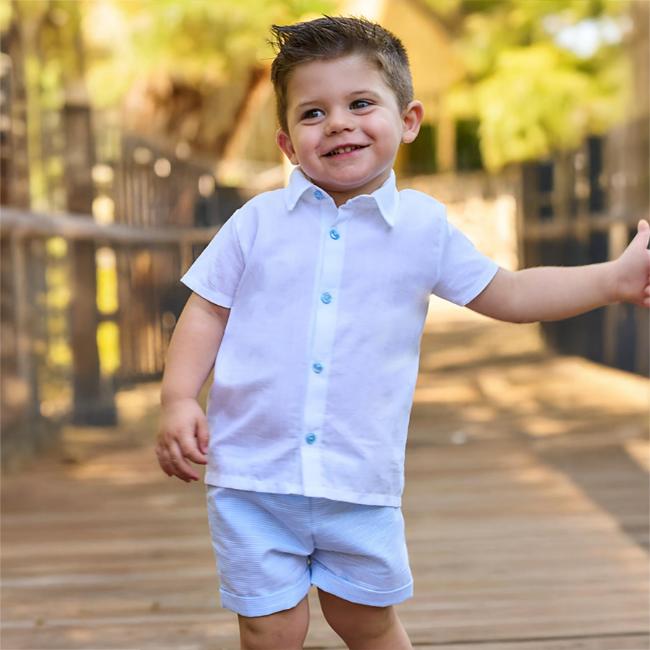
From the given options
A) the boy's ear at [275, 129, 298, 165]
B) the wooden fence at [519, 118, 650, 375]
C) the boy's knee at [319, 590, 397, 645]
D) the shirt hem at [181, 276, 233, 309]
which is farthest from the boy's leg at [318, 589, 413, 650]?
the wooden fence at [519, 118, 650, 375]

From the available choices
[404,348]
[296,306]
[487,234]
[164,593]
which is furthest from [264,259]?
[487,234]

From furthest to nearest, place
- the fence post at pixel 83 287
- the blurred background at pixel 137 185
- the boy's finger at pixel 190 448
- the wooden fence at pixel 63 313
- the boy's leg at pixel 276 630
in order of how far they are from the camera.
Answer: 1. the fence post at pixel 83 287
2. the blurred background at pixel 137 185
3. the wooden fence at pixel 63 313
4. the boy's leg at pixel 276 630
5. the boy's finger at pixel 190 448

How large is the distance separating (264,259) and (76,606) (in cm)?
140

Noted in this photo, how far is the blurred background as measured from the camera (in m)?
5.42

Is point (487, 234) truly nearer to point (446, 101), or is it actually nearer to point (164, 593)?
point (446, 101)

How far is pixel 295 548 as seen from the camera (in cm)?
202

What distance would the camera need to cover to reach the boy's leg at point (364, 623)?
208 centimetres

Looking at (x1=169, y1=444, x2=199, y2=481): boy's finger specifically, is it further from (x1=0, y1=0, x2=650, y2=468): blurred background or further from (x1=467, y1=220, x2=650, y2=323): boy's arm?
(x1=0, y1=0, x2=650, y2=468): blurred background

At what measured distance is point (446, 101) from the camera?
21.3m

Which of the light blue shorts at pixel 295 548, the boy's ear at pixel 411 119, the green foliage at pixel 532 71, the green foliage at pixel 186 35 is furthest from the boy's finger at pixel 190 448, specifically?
the green foliage at pixel 532 71

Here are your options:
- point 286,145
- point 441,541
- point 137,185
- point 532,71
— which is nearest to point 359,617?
point 286,145

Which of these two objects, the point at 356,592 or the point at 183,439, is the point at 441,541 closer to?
the point at 356,592

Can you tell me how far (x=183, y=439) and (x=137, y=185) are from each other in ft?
18.4

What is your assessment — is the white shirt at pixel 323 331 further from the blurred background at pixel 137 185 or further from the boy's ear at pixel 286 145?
the blurred background at pixel 137 185
